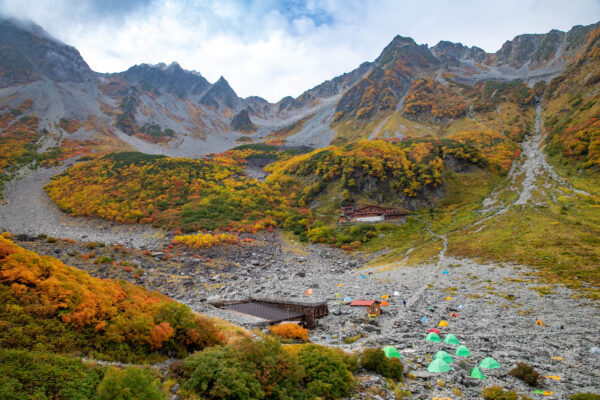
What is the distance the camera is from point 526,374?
34.7 ft

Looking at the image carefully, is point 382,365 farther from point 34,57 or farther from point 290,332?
point 34,57

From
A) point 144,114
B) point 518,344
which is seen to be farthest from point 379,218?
point 144,114

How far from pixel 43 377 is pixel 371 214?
5544cm

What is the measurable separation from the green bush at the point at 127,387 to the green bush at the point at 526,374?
1247 cm

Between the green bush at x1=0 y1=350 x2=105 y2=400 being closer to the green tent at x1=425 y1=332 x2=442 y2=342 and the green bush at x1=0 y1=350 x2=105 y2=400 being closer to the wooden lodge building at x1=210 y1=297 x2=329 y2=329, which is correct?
the wooden lodge building at x1=210 y1=297 x2=329 y2=329

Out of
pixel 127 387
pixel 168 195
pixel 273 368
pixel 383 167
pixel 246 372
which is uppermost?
pixel 383 167

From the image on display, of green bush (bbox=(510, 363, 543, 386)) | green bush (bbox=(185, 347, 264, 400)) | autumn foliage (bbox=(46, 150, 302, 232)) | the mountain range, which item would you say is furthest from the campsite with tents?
the mountain range

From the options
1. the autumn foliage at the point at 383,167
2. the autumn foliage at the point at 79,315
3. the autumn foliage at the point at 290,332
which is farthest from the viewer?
the autumn foliage at the point at 383,167

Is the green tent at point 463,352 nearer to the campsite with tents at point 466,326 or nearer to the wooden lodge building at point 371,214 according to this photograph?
the campsite with tents at point 466,326

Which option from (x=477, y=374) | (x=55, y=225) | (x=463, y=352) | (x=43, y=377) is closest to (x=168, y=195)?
(x=55, y=225)

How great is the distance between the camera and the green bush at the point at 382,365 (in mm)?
11102

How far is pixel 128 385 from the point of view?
700cm

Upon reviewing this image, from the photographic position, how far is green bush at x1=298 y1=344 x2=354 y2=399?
954 cm

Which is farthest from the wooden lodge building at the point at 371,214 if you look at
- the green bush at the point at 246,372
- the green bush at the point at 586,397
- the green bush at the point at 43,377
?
the green bush at the point at 43,377
